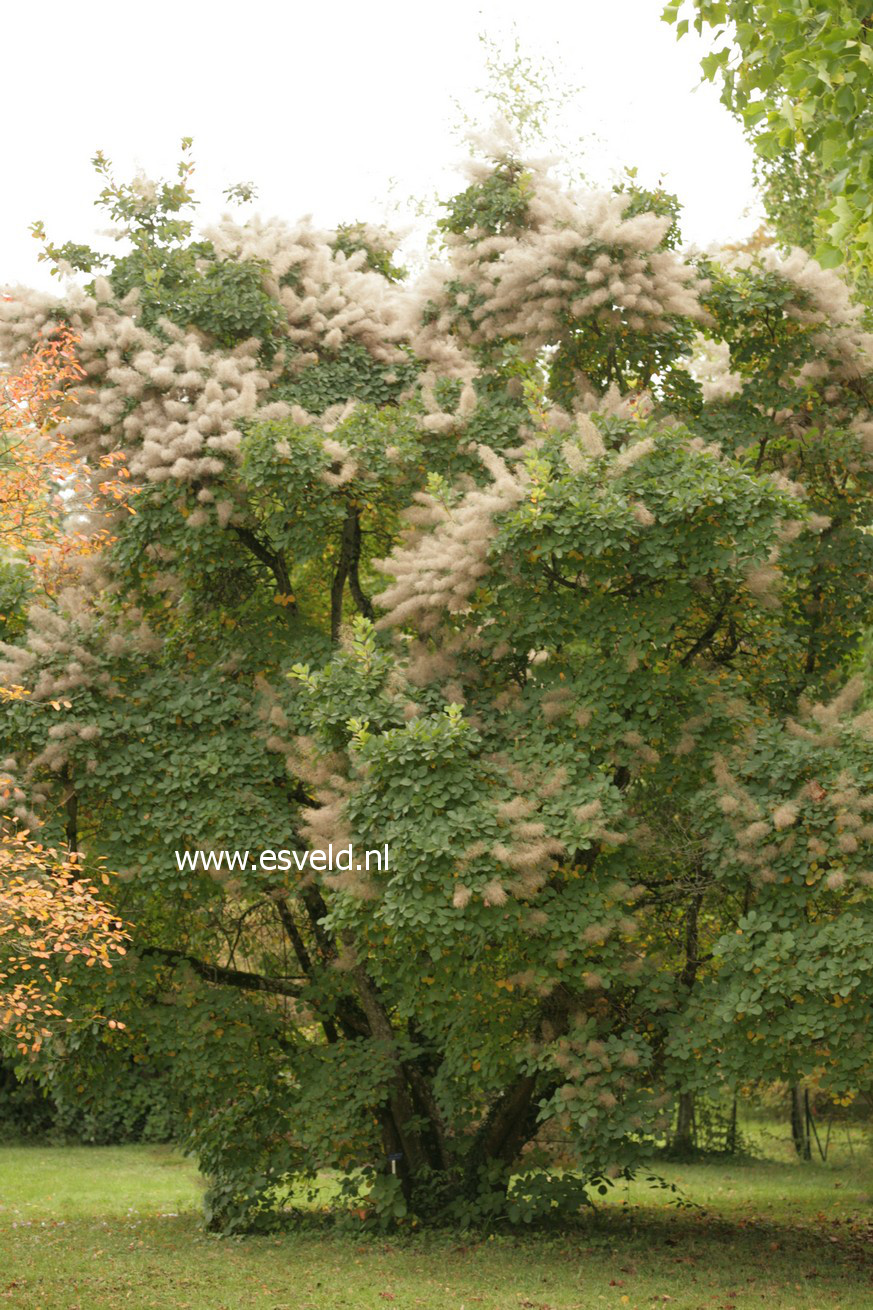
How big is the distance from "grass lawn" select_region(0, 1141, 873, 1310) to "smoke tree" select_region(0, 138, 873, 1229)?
58cm

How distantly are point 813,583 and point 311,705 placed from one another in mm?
3880

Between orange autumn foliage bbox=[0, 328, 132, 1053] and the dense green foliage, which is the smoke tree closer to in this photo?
orange autumn foliage bbox=[0, 328, 132, 1053]

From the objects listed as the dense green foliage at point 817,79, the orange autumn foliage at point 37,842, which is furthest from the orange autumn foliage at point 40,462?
the dense green foliage at point 817,79

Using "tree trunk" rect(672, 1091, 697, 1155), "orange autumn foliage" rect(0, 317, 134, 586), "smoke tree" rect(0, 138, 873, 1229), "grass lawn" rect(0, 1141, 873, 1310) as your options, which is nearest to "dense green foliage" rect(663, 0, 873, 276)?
"smoke tree" rect(0, 138, 873, 1229)

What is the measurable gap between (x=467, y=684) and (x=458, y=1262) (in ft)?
12.6

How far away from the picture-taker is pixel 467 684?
29.3 ft

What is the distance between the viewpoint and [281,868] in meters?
9.05

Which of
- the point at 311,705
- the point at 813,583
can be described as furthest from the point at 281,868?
the point at 813,583

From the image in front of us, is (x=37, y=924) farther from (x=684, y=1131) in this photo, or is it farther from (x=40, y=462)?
(x=684, y=1131)

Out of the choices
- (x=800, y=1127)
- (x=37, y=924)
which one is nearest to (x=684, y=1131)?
(x=800, y=1127)

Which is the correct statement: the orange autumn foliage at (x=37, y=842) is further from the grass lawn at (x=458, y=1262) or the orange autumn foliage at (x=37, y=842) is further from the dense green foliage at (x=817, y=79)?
the dense green foliage at (x=817, y=79)

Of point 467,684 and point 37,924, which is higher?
point 467,684

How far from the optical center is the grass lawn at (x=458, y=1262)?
743 centimetres

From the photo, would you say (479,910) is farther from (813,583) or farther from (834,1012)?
(813,583)
